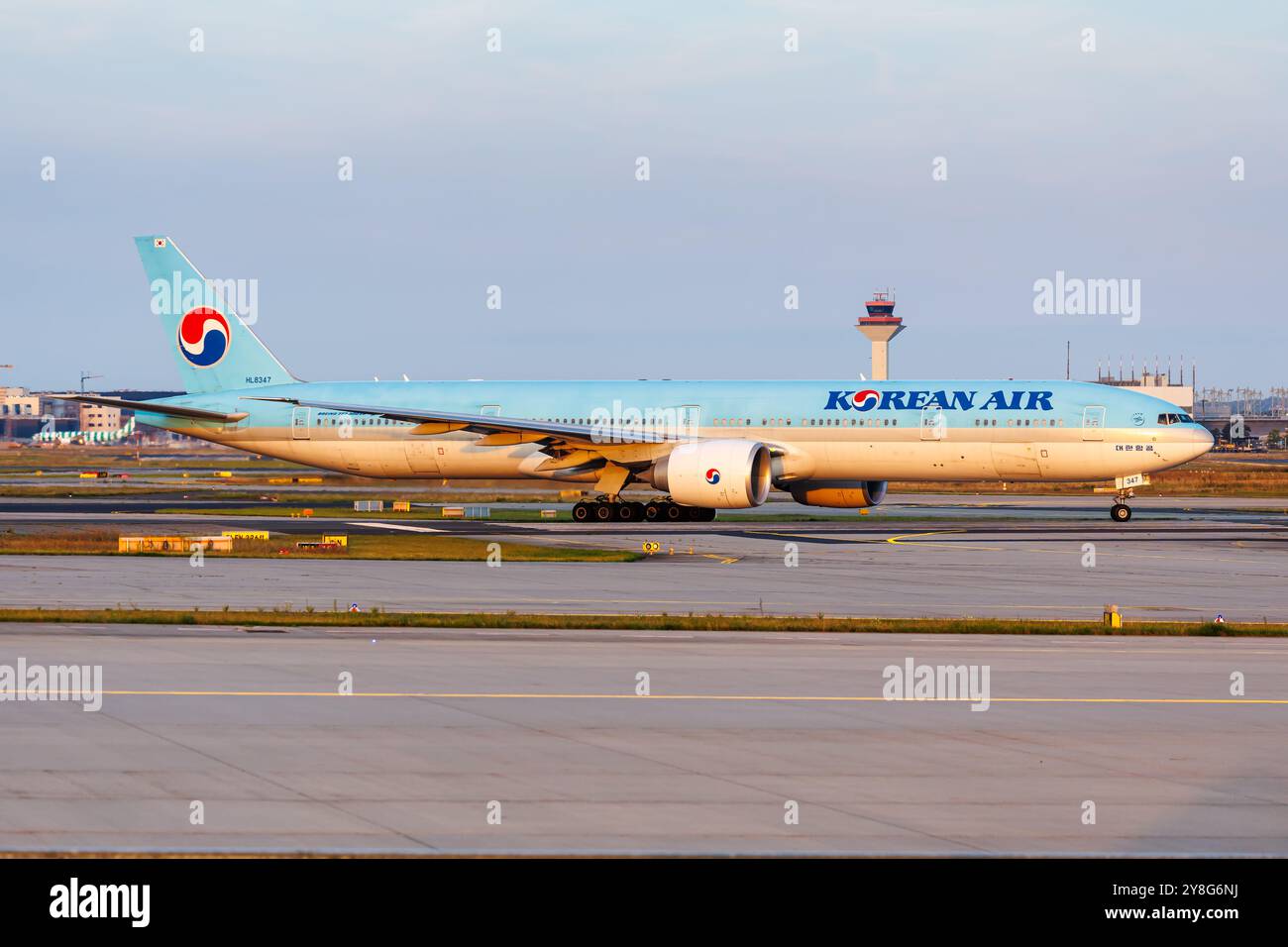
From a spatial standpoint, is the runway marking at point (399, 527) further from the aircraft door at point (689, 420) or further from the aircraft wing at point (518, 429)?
the aircraft door at point (689, 420)

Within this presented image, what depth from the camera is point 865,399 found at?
4841cm

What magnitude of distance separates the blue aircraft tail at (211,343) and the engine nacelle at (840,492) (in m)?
21.5

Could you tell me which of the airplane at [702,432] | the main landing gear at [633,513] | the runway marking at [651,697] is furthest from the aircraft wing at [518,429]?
the runway marking at [651,697]

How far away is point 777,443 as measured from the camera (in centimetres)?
4881

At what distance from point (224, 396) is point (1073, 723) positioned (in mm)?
46156

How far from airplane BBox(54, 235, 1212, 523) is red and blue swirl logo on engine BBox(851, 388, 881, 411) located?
0.06 meters

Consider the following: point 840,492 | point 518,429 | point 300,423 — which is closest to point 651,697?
point 518,429

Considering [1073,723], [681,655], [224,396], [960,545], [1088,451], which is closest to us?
[1073,723]

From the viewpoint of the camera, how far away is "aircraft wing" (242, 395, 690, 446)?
4766 centimetres

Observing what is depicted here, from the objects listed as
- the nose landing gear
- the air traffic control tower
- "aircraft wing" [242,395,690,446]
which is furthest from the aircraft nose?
the air traffic control tower

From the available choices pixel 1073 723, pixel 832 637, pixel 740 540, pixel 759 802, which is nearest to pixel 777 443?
pixel 740 540

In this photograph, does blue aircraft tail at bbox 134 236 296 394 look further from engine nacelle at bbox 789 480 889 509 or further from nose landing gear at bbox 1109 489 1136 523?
nose landing gear at bbox 1109 489 1136 523

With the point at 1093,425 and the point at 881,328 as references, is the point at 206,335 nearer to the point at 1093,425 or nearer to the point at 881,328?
the point at 1093,425

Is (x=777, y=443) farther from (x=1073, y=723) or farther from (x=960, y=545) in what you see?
(x=1073, y=723)
